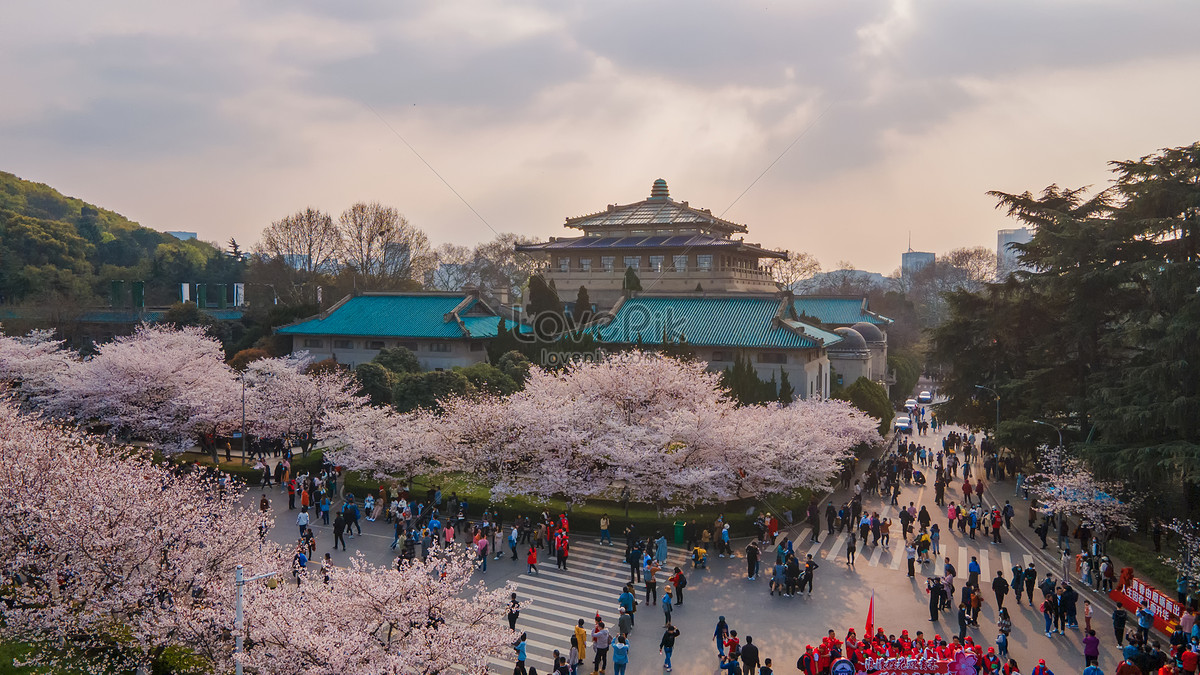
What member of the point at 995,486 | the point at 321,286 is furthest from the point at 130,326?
the point at 995,486

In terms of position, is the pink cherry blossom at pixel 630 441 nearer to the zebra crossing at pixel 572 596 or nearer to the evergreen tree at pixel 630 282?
the zebra crossing at pixel 572 596

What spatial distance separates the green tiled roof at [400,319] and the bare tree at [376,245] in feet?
58.3

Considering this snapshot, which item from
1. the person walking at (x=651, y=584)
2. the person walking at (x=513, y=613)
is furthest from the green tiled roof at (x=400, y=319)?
the person walking at (x=513, y=613)

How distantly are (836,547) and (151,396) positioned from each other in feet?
107

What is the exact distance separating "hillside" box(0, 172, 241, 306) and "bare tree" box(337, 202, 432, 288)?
73.5 feet

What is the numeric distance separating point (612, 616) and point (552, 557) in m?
5.41

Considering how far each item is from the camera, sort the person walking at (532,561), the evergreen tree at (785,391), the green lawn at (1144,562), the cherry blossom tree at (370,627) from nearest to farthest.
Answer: the cherry blossom tree at (370,627) < the green lawn at (1144,562) < the person walking at (532,561) < the evergreen tree at (785,391)

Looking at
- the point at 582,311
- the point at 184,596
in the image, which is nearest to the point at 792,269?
the point at 582,311

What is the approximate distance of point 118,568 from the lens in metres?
16.3

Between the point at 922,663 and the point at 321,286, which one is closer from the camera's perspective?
the point at 922,663

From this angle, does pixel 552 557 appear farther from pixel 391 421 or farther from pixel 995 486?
pixel 995 486

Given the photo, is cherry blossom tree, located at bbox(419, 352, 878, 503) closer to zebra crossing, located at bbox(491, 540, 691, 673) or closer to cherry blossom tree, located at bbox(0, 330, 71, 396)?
zebra crossing, located at bbox(491, 540, 691, 673)

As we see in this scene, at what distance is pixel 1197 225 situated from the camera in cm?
2573

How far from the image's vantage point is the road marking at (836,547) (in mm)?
27344
